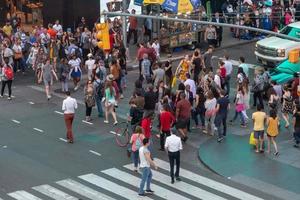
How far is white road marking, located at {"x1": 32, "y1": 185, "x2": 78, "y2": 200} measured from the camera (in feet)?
61.2

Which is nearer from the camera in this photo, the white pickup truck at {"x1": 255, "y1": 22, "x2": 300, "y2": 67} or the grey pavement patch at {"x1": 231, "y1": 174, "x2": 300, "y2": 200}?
the grey pavement patch at {"x1": 231, "y1": 174, "x2": 300, "y2": 200}

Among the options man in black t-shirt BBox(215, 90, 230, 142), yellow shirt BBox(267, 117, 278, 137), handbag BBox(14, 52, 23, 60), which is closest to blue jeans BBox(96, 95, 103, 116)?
man in black t-shirt BBox(215, 90, 230, 142)

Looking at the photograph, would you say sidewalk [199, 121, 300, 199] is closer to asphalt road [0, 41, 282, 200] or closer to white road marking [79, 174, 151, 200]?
asphalt road [0, 41, 282, 200]

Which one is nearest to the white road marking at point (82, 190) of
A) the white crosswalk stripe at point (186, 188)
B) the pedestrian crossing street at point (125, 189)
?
the pedestrian crossing street at point (125, 189)

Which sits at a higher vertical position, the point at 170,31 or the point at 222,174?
the point at 170,31

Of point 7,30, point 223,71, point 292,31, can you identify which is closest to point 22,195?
point 223,71

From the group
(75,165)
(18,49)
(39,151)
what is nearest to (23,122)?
(39,151)

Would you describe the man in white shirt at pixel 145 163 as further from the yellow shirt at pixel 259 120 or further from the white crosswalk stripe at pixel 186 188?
the yellow shirt at pixel 259 120

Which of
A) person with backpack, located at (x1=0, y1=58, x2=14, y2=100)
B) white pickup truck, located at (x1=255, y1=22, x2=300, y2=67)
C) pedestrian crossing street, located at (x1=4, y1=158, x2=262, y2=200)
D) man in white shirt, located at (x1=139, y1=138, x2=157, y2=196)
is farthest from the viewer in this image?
white pickup truck, located at (x1=255, y1=22, x2=300, y2=67)

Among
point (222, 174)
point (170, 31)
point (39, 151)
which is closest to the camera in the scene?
point (222, 174)

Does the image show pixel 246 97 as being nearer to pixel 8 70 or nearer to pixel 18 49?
pixel 8 70

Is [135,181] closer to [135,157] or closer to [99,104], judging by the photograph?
[135,157]

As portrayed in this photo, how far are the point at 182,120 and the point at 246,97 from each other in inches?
125

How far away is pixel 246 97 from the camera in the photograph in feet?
81.1
